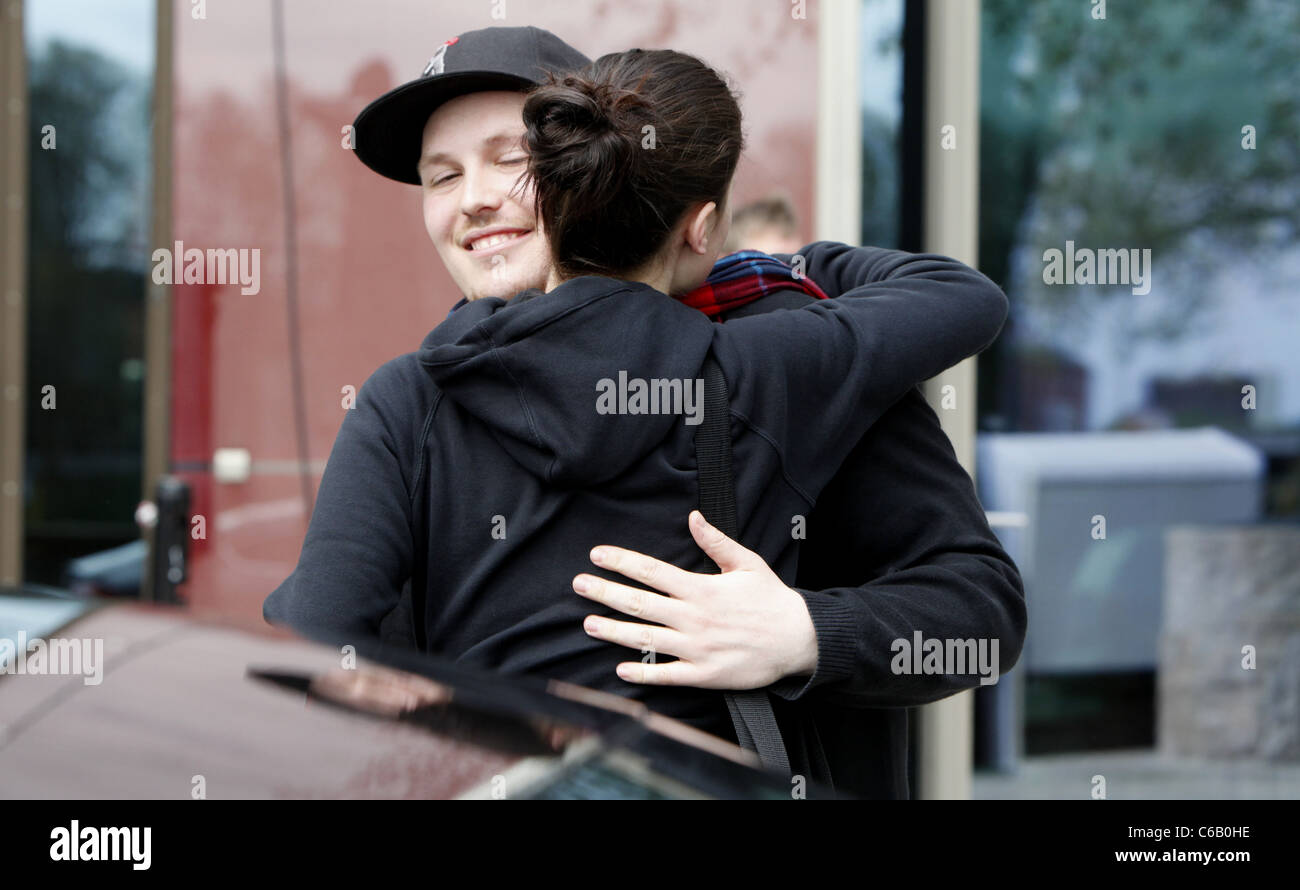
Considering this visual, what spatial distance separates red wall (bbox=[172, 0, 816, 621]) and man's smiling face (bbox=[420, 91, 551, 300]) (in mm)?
1515

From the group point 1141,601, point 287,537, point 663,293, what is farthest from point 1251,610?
point 663,293

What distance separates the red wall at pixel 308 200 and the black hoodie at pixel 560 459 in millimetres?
1827

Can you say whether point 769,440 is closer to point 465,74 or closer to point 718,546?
point 718,546

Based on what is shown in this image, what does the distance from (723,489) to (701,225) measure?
302 millimetres

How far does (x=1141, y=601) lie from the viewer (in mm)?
4098

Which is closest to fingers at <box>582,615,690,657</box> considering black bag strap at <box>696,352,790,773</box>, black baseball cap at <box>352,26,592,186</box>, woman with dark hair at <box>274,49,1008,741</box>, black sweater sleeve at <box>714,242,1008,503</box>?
woman with dark hair at <box>274,49,1008,741</box>

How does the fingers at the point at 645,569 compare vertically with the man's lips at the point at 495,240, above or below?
below

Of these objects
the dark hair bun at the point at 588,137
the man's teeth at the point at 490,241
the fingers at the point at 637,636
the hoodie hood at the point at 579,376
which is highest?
the dark hair bun at the point at 588,137

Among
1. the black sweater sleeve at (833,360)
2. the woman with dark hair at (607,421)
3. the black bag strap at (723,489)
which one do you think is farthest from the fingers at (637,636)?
the black sweater sleeve at (833,360)

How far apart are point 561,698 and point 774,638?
0.28 meters

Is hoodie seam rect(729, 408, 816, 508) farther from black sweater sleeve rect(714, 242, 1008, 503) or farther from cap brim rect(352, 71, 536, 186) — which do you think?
cap brim rect(352, 71, 536, 186)

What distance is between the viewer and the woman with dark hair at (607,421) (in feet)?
3.70

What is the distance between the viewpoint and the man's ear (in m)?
1.23

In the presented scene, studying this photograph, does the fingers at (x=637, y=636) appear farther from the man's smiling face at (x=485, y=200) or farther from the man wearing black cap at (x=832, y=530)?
the man's smiling face at (x=485, y=200)
